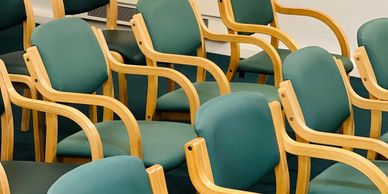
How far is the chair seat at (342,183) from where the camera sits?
8.97 feet

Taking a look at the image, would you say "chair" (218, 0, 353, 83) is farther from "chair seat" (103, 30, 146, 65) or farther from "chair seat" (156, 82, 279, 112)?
"chair seat" (103, 30, 146, 65)

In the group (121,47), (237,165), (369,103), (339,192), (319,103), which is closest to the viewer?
(237,165)

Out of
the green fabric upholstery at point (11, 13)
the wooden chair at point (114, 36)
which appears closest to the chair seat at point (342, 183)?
the wooden chair at point (114, 36)

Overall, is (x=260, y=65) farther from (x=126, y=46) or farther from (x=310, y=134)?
(x=310, y=134)

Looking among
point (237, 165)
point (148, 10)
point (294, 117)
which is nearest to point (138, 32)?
point (148, 10)

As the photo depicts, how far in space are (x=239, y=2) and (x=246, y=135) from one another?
1897mm

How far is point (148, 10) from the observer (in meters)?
3.77

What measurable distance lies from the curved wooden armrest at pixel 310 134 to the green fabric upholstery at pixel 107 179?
2.84 ft

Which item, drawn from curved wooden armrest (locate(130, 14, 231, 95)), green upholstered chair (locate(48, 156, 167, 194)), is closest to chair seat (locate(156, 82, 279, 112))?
curved wooden armrest (locate(130, 14, 231, 95))

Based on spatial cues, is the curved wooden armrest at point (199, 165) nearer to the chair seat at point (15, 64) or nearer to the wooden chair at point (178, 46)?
the wooden chair at point (178, 46)

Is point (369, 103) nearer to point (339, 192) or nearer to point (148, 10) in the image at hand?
point (339, 192)

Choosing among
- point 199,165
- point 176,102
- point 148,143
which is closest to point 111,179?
point 199,165

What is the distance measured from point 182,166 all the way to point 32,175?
1.29 m

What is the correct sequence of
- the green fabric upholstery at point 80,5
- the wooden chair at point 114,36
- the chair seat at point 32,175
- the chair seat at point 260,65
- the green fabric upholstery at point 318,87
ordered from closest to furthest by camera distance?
the chair seat at point 32,175
the green fabric upholstery at point 318,87
the wooden chair at point 114,36
the chair seat at point 260,65
the green fabric upholstery at point 80,5
